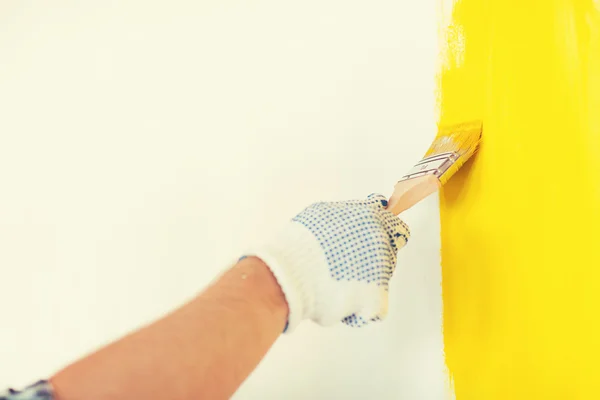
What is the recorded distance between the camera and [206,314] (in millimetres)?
551

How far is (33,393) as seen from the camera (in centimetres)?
45

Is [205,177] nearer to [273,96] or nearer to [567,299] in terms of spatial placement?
[273,96]

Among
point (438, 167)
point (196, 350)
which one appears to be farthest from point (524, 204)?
point (196, 350)

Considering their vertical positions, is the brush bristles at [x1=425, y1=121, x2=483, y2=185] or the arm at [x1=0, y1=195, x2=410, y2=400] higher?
the brush bristles at [x1=425, y1=121, x2=483, y2=185]

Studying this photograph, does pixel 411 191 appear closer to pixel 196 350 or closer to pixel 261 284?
pixel 261 284

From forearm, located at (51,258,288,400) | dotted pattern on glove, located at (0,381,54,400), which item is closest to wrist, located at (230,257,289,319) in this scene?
forearm, located at (51,258,288,400)

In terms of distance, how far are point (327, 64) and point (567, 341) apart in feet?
2.10

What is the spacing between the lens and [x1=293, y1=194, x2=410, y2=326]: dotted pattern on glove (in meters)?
0.68

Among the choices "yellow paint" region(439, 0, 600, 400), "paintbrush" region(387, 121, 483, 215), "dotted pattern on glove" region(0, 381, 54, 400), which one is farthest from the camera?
"paintbrush" region(387, 121, 483, 215)

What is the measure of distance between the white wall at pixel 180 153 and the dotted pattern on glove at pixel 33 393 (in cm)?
53

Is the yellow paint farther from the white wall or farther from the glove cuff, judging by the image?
the glove cuff

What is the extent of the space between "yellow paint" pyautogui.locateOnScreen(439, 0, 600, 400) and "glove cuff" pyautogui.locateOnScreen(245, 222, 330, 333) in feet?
0.99

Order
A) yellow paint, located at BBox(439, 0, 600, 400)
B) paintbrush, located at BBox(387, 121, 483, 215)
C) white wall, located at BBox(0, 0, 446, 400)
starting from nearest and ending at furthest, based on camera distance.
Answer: yellow paint, located at BBox(439, 0, 600, 400)
paintbrush, located at BBox(387, 121, 483, 215)
white wall, located at BBox(0, 0, 446, 400)

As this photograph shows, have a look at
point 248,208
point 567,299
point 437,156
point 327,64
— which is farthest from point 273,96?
point 567,299
